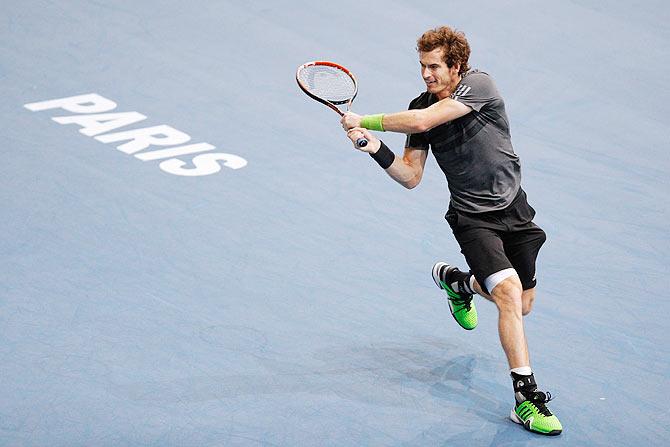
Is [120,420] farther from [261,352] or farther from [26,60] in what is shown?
[26,60]

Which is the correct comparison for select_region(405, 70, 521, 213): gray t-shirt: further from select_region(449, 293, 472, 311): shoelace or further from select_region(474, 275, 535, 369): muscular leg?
select_region(449, 293, 472, 311): shoelace

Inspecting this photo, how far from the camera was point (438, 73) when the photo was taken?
18.2 ft

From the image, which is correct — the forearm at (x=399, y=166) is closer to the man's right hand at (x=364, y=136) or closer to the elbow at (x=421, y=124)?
the man's right hand at (x=364, y=136)

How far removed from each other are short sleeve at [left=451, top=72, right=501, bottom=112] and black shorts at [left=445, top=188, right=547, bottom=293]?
62cm

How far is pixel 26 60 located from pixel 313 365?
487cm

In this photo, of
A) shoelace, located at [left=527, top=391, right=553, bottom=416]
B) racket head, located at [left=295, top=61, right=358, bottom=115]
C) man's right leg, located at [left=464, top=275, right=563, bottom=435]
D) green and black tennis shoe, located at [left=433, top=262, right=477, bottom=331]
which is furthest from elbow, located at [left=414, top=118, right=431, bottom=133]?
shoelace, located at [left=527, top=391, right=553, bottom=416]

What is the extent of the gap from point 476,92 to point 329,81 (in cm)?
105

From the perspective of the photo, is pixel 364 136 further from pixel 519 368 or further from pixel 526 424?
pixel 526 424

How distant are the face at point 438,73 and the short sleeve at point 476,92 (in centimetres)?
9

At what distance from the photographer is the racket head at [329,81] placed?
19.8 feet

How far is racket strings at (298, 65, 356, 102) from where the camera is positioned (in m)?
6.07

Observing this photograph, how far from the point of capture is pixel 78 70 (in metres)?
9.21

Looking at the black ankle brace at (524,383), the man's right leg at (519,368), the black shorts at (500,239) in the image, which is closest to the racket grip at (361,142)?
the black shorts at (500,239)

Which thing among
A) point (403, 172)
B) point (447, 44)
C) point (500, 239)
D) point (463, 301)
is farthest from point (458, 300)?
point (447, 44)
